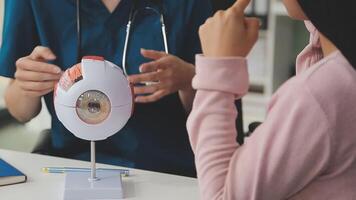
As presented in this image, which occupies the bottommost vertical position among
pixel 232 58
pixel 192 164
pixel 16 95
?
pixel 192 164

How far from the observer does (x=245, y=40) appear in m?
0.85

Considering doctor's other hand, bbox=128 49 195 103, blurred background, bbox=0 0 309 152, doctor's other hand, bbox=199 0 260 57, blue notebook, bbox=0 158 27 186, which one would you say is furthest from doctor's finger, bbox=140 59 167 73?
blurred background, bbox=0 0 309 152

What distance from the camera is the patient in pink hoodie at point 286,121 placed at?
28.9 inches

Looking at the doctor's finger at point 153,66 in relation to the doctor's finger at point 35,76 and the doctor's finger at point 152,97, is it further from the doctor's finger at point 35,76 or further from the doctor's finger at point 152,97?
the doctor's finger at point 35,76

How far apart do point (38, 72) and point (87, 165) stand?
22cm

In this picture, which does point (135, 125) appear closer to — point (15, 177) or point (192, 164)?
point (192, 164)

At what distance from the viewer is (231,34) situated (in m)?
0.84

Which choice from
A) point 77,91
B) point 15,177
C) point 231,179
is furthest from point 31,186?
point 231,179

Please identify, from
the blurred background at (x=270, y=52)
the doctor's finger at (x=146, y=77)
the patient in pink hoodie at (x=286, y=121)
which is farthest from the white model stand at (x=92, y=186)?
the blurred background at (x=270, y=52)

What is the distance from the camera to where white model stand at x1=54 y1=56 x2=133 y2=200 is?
3.47 feet

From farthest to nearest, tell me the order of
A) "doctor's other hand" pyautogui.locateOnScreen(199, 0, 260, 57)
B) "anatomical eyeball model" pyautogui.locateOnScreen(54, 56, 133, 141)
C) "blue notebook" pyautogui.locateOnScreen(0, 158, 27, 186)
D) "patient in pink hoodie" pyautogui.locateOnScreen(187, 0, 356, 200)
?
1. "blue notebook" pyautogui.locateOnScreen(0, 158, 27, 186)
2. "anatomical eyeball model" pyautogui.locateOnScreen(54, 56, 133, 141)
3. "doctor's other hand" pyautogui.locateOnScreen(199, 0, 260, 57)
4. "patient in pink hoodie" pyautogui.locateOnScreen(187, 0, 356, 200)

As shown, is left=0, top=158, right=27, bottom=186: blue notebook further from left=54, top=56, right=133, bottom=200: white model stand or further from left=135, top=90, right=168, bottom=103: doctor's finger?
left=135, top=90, right=168, bottom=103: doctor's finger

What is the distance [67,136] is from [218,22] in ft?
2.44

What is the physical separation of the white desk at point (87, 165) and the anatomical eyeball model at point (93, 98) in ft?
0.41
